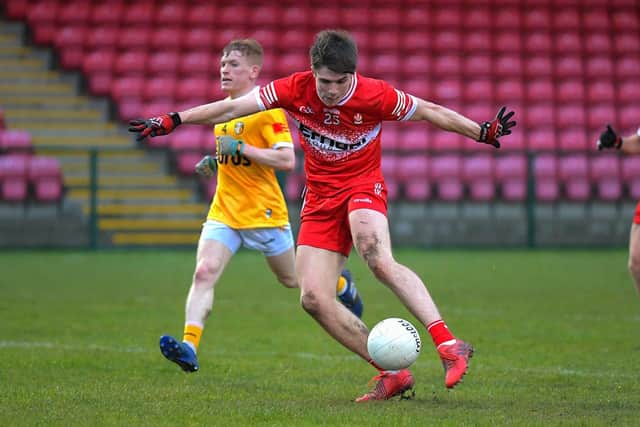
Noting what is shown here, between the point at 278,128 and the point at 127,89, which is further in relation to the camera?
the point at 127,89

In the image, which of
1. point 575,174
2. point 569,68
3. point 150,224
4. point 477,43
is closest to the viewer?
point 150,224

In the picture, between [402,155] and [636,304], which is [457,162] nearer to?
[402,155]

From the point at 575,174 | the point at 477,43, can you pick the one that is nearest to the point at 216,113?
the point at 575,174

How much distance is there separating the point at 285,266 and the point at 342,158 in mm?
2090

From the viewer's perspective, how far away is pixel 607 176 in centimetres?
2008

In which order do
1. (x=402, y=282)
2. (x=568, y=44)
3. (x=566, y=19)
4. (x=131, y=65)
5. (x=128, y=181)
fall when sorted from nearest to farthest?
1. (x=402, y=282)
2. (x=128, y=181)
3. (x=131, y=65)
4. (x=568, y=44)
5. (x=566, y=19)

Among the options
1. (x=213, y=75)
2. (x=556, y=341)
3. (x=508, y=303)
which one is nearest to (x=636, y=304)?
(x=508, y=303)

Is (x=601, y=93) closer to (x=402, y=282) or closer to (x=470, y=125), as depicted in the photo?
(x=470, y=125)

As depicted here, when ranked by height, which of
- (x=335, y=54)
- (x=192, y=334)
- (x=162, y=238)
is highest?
(x=335, y=54)

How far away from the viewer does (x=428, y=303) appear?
596 centimetres

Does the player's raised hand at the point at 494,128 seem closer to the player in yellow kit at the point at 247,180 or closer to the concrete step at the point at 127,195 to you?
the player in yellow kit at the point at 247,180

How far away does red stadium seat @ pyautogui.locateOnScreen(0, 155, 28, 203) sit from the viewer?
18953 millimetres

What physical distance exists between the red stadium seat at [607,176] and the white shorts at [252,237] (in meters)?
12.9

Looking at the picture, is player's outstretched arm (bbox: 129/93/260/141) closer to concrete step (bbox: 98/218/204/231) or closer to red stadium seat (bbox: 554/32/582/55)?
concrete step (bbox: 98/218/204/231)
